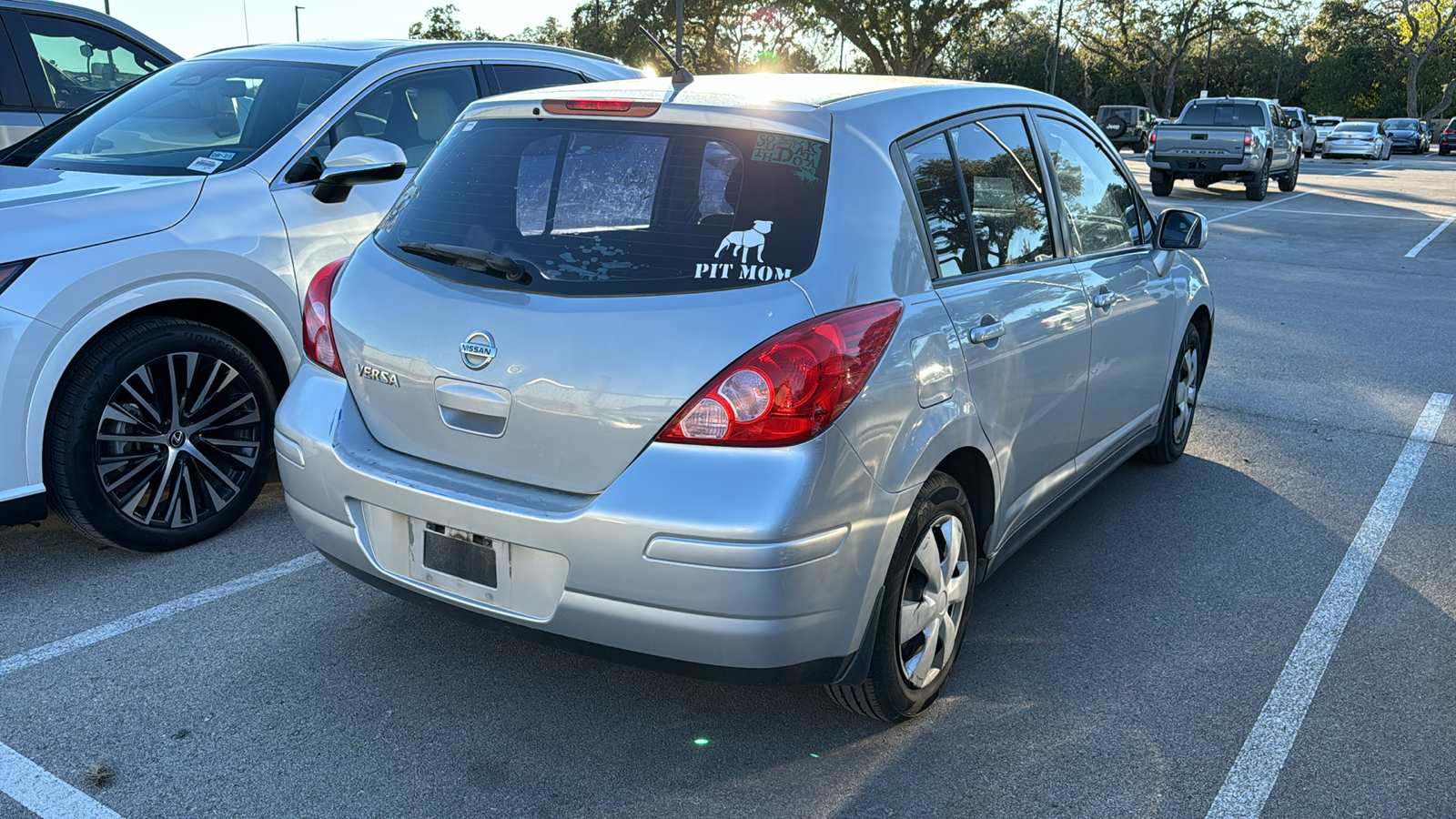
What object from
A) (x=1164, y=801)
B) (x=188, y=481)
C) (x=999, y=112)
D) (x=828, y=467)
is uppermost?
(x=999, y=112)

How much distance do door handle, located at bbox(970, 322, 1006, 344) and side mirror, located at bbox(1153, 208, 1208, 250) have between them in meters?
1.73

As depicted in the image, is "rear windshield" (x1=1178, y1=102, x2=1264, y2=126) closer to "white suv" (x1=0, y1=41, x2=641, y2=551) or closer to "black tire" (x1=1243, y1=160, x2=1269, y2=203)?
"black tire" (x1=1243, y1=160, x2=1269, y2=203)

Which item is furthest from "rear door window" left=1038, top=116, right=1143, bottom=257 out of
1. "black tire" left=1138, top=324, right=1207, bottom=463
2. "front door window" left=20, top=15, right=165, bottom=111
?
"front door window" left=20, top=15, right=165, bottom=111

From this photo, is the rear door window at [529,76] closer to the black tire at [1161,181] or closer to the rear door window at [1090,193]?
the rear door window at [1090,193]

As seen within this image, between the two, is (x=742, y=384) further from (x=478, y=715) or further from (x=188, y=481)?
(x=188, y=481)

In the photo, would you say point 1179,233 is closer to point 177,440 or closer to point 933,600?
point 933,600

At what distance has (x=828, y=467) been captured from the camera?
253 centimetres

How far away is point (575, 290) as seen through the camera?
2709 mm

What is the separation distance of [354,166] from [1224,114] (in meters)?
22.4

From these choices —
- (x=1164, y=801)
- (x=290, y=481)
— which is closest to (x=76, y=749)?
(x=290, y=481)

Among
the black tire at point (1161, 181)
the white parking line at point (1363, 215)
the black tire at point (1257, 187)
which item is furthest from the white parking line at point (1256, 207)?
the black tire at point (1161, 181)

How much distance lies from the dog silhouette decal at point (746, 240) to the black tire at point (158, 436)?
93.2 inches

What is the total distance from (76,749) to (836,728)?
193 cm

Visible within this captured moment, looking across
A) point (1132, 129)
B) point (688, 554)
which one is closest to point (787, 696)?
point (688, 554)
